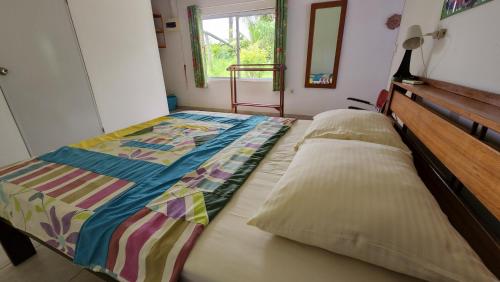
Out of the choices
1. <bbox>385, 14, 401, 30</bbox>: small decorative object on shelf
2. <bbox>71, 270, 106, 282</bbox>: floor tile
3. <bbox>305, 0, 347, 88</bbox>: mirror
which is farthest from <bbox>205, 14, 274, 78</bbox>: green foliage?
<bbox>71, 270, 106, 282</bbox>: floor tile

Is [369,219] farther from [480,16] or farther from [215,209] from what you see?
[480,16]

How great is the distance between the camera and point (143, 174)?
1.05 metres

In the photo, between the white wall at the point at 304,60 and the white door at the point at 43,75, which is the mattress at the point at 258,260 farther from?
the white wall at the point at 304,60

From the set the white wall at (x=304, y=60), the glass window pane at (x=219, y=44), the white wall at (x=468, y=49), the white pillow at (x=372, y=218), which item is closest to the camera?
the white pillow at (x=372, y=218)

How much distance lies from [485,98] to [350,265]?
2.81ft

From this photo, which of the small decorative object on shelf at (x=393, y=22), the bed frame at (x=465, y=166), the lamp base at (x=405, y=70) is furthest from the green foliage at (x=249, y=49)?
the bed frame at (x=465, y=166)

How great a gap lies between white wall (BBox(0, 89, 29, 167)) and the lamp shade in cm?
343

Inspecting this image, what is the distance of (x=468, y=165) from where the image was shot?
65cm

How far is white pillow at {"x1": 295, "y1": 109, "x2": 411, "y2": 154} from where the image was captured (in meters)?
1.07

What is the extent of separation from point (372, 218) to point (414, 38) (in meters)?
1.54

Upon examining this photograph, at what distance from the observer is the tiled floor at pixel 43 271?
1.17 m

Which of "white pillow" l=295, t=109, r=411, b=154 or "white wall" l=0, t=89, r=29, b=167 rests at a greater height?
"white pillow" l=295, t=109, r=411, b=154

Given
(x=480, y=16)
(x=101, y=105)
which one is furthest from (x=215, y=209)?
(x=101, y=105)

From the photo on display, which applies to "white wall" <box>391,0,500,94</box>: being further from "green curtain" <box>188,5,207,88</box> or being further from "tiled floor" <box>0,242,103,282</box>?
"green curtain" <box>188,5,207,88</box>
